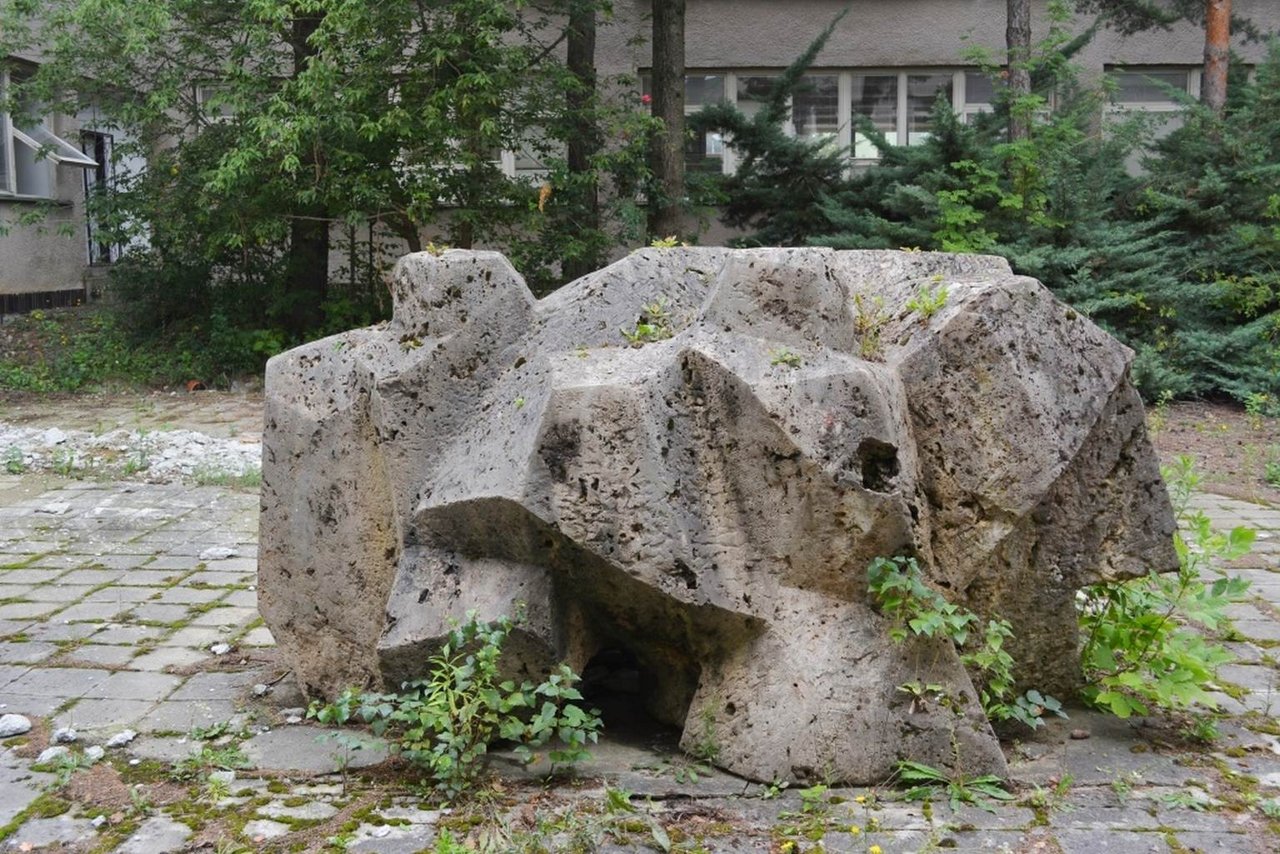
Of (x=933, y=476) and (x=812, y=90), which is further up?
(x=812, y=90)

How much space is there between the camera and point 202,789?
13.7 feet

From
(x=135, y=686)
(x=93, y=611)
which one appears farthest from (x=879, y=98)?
(x=135, y=686)

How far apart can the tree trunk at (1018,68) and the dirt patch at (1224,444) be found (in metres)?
3.64

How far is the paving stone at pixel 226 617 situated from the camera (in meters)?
6.23

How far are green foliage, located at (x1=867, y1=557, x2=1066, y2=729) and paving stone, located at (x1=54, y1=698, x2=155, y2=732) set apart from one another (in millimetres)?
2839

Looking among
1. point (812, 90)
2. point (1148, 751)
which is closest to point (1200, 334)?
point (812, 90)

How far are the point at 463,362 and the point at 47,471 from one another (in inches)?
272

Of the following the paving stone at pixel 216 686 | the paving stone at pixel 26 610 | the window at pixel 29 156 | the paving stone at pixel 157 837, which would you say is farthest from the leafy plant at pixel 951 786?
the window at pixel 29 156

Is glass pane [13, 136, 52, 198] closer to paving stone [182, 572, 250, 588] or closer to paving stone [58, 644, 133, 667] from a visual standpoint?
paving stone [182, 572, 250, 588]

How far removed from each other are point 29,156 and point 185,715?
57.3 feet

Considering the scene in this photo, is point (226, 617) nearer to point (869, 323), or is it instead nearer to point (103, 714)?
point (103, 714)

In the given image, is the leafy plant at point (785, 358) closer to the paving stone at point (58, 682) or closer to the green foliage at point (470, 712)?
the green foliage at point (470, 712)

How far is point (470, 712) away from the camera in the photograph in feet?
13.3

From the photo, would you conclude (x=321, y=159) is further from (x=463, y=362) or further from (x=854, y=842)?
(x=854, y=842)
